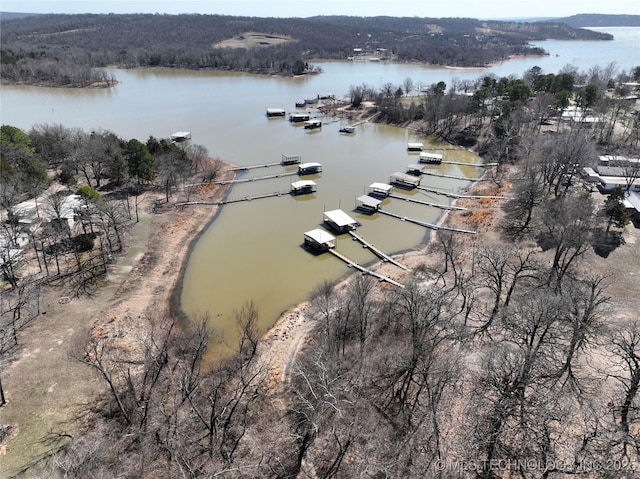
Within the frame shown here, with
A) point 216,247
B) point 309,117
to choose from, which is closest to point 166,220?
point 216,247

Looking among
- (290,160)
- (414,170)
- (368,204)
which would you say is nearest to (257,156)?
(290,160)

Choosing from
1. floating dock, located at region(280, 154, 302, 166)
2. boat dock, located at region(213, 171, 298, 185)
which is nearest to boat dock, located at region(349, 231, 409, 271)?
boat dock, located at region(213, 171, 298, 185)

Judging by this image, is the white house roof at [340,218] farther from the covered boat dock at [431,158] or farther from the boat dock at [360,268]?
the covered boat dock at [431,158]

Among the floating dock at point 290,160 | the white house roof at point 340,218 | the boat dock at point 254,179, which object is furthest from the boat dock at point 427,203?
the floating dock at point 290,160

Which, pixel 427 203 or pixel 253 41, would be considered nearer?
pixel 427 203

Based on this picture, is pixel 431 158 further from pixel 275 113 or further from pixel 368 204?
pixel 275 113

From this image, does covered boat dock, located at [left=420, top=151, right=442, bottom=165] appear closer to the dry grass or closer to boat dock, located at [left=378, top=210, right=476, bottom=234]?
boat dock, located at [left=378, top=210, right=476, bottom=234]
